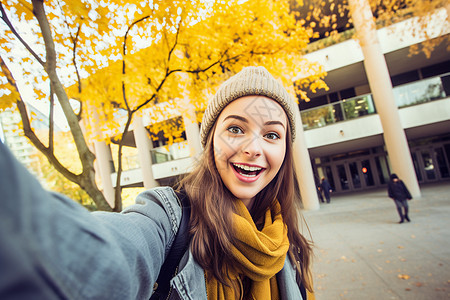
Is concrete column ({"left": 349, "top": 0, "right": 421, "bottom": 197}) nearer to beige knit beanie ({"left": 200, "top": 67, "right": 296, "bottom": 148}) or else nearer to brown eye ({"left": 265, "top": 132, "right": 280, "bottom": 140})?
beige knit beanie ({"left": 200, "top": 67, "right": 296, "bottom": 148})

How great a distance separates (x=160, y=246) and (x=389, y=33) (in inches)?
507

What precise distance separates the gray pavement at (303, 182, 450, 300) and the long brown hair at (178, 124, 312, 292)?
2386 mm

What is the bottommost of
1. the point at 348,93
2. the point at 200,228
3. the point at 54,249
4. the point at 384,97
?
the point at 200,228

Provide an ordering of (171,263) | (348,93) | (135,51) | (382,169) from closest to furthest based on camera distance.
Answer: (171,263) < (135,51) < (348,93) < (382,169)

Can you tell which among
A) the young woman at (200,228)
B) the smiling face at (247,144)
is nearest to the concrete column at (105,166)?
the young woman at (200,228)

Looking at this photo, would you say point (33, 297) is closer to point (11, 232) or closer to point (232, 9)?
point (11, 232)

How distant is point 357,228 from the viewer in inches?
260

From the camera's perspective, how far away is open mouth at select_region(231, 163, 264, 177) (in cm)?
141

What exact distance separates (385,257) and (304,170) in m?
6.68

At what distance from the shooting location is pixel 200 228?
1192 mm

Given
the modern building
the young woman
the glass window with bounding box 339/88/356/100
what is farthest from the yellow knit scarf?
the glass window with bounding box 339/88/356/100

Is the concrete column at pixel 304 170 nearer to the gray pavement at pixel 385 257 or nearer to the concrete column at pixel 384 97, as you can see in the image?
the gray pavement at pixel 385 257

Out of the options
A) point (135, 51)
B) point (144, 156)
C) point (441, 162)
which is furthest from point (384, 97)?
point (144, 156)

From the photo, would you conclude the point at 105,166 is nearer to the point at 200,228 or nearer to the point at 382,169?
the point at 200,228
